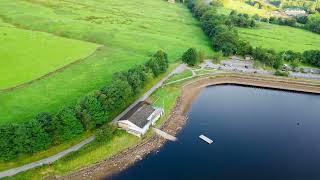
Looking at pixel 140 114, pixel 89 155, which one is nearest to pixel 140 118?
pixel 140 114

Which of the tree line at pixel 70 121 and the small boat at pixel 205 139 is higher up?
the tree line at pixel 70 121

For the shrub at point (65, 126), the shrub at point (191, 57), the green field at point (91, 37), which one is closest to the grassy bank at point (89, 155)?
the shrub at point (65, 126)

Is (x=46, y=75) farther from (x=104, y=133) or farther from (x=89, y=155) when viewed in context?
(x=89, y=155)

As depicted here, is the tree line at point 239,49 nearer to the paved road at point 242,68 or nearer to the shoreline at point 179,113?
the paved road at point 242,68

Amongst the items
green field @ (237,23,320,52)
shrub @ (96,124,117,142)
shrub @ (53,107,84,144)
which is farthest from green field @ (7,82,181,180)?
green field @ (237,23,320,52)

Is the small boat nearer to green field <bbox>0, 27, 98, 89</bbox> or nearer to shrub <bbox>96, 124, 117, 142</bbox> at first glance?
shrub <bbox>96, 124, 117, 142</bbox>

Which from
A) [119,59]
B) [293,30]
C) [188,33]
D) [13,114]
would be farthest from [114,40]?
[293,30]

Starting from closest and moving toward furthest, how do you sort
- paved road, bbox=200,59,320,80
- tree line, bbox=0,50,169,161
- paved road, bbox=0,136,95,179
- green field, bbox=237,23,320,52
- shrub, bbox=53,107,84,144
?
paved road, bbox=0,136,95,179 → tree line, bbox=0,50,169,161 → shrub, bbox=53,107,84,144 → paved road, bbox=200,59,320,80 → green field, bbox=237,23,320,52
